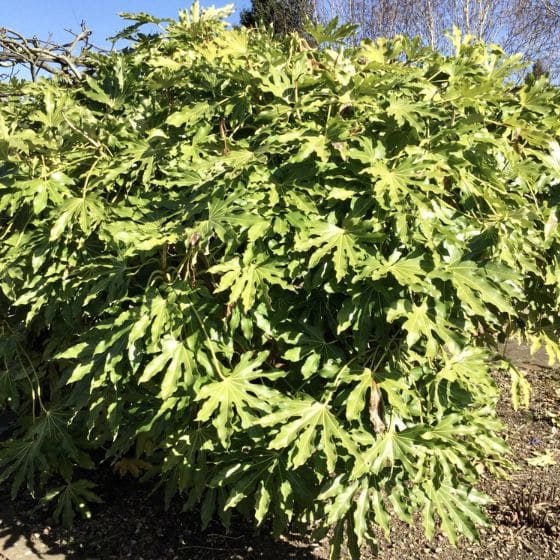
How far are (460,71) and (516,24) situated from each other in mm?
19557

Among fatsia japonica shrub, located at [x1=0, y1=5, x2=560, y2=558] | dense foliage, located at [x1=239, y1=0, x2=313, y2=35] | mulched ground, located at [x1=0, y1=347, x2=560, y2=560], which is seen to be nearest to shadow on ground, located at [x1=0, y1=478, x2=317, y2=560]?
mulched ground, located at [x1=0, y1=347, x2=560, y2=560]

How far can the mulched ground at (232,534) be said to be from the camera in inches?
108

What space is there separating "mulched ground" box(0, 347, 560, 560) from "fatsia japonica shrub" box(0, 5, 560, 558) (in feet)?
1.94

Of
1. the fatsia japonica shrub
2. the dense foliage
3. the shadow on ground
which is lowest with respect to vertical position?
the shadow on ground

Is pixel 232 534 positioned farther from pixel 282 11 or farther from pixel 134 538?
pixel 282 11

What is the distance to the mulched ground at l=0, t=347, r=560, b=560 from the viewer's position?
2.76 m

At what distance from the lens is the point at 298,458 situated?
69.4 inches

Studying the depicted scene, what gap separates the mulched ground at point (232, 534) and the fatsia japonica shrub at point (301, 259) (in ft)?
1.94

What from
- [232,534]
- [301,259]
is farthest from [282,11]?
[301,259]

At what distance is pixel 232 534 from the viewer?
2.91 m

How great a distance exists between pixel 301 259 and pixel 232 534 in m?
1.70

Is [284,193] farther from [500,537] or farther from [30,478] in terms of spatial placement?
[500,537]

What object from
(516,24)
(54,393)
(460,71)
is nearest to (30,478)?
(54,393)

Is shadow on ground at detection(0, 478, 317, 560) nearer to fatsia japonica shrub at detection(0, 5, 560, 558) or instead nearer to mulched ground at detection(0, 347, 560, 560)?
mulched ground at detection(0, 347, 560, 560)
